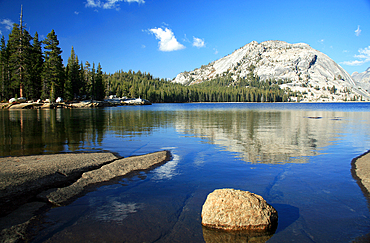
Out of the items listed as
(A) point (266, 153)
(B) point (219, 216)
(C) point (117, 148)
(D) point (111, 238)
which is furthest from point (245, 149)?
(D) point (111, 238)

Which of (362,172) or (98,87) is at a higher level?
(98,87)

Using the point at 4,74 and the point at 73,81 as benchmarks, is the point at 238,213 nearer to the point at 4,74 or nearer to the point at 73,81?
the point at 4,74

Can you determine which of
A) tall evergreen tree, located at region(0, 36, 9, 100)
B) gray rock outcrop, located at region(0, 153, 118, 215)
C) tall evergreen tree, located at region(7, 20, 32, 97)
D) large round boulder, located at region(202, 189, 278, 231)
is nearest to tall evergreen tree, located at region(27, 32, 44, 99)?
tall evergreen tree, located at region(7, 20, 32, 97)

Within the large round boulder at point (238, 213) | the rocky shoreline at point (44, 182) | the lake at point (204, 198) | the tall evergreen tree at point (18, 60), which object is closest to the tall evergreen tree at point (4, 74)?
the tall evergreen tree at point (18, 60)

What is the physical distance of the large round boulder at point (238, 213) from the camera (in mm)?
5301

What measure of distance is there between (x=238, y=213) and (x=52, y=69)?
304ft

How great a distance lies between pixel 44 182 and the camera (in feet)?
25.1

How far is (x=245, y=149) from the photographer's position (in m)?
14.6

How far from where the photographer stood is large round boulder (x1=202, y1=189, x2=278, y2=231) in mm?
5301

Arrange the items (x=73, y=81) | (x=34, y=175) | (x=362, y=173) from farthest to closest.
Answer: (x=73, y=81), (x=362, y=173), (x=34, y=175)

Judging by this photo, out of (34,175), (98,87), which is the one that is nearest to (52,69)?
(98,87)

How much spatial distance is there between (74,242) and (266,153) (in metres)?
Answer: 11.4

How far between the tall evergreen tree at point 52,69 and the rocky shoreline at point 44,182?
79.8m

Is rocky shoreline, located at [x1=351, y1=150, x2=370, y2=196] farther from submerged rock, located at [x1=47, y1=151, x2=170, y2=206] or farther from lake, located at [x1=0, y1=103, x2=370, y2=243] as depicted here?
submerged rock, located at [x1=47, y1=151, x2=170, y2=206]
